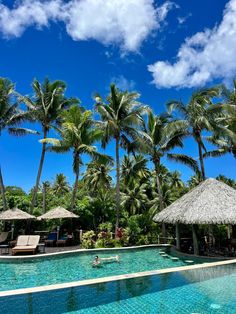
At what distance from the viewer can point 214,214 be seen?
11719 mm

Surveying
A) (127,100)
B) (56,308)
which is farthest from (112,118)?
(56,308)

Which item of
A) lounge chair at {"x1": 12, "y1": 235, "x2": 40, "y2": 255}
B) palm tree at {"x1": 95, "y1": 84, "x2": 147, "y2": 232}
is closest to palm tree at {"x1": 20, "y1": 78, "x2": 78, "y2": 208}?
palm tree at {"x1": 95, "y1": 84, "x2": 147, "y2": 232}

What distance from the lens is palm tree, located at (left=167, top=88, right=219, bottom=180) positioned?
53.3ft

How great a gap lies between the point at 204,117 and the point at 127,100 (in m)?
5.36

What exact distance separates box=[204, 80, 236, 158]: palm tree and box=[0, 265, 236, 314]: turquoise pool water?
10.5 metres

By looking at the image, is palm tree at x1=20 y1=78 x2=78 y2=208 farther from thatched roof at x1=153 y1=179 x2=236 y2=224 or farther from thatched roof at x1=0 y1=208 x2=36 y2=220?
thatched roof at x1=153 y1=179 x2=236 y2=224

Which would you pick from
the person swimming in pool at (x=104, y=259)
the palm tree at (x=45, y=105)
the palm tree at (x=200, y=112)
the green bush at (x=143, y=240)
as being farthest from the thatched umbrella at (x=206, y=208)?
the palm tree at (x=45, y=105)

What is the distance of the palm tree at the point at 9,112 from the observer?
18.8m

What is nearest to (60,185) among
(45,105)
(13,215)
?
(45,105)

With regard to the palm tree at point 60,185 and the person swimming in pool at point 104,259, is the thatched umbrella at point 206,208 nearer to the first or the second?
the person swimming in pool at point 104,259

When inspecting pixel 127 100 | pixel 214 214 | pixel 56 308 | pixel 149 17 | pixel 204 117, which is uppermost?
pixel 127 100

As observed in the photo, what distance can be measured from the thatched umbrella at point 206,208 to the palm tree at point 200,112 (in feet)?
10.8

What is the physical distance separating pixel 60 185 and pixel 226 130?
1325 inches

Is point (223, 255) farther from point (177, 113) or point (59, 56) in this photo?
point (59, 56)
